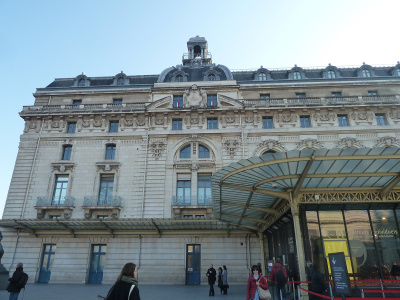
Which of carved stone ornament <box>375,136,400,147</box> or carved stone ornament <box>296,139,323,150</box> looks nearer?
carved stone ornament <box>375,136,400,147</box>

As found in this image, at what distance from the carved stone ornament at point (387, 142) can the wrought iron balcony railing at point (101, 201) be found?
2271 centimetres

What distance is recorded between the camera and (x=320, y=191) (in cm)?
1199

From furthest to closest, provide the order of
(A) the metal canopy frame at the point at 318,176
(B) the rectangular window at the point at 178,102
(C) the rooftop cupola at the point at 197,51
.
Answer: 1. (C) the rooftop cupola at the point at 197,51
2. (B) the rectangular window at the point at 178,102
3. (A) the metal canopy frame at the point at 318,176

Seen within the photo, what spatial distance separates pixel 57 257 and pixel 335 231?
2109 centimetres

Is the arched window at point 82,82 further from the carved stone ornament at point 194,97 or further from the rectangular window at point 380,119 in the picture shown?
the rectangular window at point 380,119

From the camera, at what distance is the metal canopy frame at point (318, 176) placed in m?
9.79

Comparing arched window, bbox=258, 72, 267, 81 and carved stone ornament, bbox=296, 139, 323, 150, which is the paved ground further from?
arched window, bbox=258, 72, 267, 81

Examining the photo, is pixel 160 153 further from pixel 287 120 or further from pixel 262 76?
pixel 262 76

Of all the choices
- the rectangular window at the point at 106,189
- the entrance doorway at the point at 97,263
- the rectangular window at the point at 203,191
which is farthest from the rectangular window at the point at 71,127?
the rectangular window at the point at 203,191

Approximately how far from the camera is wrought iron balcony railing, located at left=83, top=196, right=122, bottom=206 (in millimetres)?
24156

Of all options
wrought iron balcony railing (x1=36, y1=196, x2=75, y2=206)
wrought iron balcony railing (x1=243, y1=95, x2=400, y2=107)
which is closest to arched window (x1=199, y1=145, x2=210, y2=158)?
wrought iron balcony railing (x1=243, y1=95, x2=400, y2=107)

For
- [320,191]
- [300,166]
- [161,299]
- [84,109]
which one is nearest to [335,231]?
[320,191]

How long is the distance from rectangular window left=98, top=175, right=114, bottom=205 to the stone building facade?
0.10 meters

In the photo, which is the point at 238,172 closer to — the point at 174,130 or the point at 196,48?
the point at 174,130
